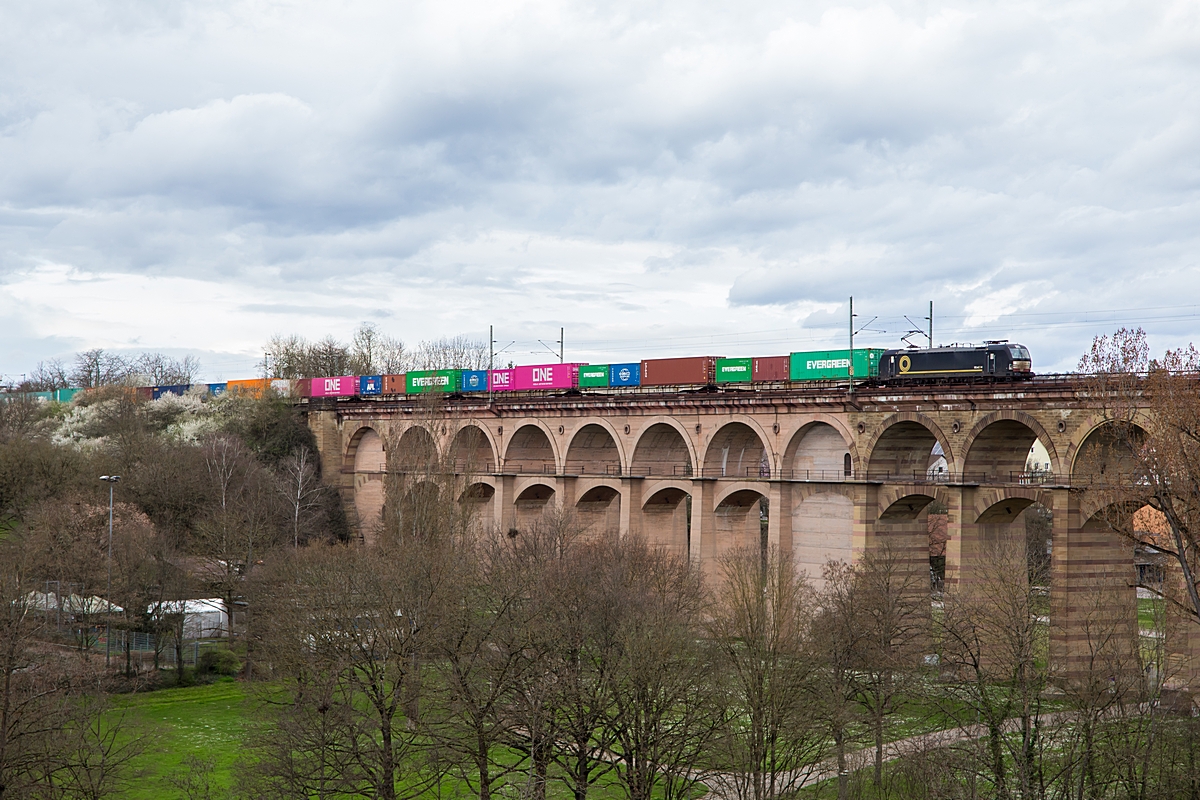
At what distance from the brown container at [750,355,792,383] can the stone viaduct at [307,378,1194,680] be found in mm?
3705

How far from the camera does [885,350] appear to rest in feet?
174

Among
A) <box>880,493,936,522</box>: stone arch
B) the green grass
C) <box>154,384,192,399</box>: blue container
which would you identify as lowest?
the green grass

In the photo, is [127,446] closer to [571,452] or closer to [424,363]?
[571,452]

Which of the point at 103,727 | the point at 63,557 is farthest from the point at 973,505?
the point at 63,557

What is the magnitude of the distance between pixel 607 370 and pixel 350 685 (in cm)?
4065

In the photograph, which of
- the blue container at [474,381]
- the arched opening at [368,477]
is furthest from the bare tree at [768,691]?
the arched opening at [368,477]

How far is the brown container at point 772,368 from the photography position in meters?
58.4

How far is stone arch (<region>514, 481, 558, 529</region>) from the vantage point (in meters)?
69.8

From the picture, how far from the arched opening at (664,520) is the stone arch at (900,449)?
13092 millimetres

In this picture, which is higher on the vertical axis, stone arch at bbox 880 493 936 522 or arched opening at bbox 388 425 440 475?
arched opening at bbox 388 425 440 475

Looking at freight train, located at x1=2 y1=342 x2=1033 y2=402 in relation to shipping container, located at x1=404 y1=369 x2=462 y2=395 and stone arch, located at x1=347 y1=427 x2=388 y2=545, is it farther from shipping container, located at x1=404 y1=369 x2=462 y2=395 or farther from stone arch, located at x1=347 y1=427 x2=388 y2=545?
stone arch, located at x1=347 y1=427 x2=388 y2=545

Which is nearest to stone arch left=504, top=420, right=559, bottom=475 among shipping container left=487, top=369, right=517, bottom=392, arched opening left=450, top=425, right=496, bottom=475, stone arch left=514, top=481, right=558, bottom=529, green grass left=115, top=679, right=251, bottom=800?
stone arch left=514, top=481, right=558, bottom=529

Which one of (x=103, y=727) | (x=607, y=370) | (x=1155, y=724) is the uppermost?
(x=607, y=370)

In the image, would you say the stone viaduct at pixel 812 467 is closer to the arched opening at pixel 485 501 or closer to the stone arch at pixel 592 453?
the stone arch at pixel 592 453
